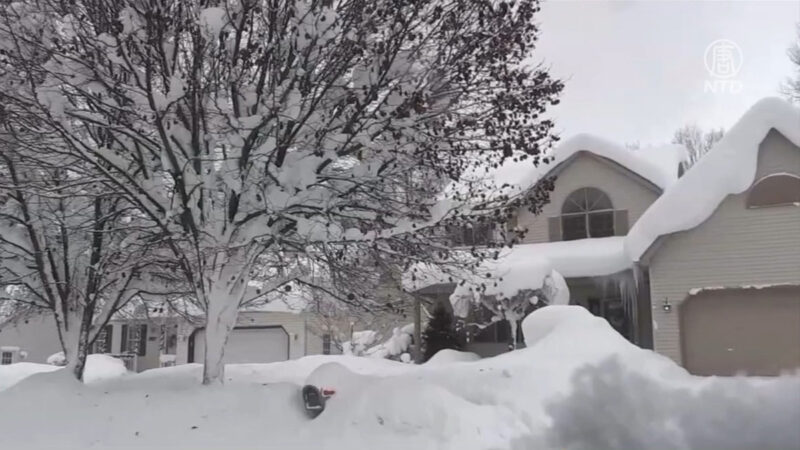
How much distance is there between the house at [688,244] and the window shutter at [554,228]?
24 millimetres

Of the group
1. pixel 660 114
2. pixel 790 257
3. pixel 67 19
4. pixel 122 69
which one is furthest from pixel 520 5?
pixel 790 257

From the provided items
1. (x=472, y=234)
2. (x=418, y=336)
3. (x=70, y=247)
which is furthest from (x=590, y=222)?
(x=70, y=247)

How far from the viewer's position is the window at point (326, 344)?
25250 mm

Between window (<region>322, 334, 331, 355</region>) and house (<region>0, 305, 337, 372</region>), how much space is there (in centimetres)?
4

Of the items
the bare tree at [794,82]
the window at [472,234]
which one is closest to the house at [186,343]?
the window at [472,234]

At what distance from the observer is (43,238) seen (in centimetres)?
894

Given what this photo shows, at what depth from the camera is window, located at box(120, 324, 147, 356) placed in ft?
81.4

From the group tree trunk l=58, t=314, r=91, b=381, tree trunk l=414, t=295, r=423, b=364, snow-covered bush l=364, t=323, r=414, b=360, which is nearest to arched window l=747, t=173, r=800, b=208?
tree trunk l=414, t=295, r=423, b=364

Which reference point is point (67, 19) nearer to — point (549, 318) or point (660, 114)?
point (549, 318)

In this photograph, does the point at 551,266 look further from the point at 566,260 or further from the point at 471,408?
the point at 471,408

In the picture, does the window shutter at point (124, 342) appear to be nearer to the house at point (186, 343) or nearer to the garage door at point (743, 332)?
the house at point (186, 343)

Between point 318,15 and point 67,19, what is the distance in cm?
255

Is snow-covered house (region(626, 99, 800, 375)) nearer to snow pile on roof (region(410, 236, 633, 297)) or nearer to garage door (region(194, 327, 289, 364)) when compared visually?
snow pile on roof (region(410, 236, 633, 297))

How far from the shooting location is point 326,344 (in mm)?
25641
